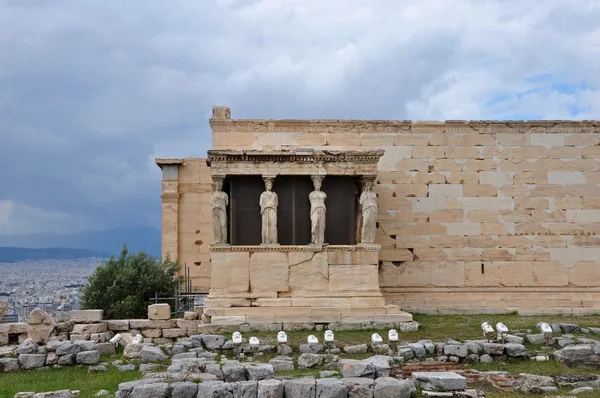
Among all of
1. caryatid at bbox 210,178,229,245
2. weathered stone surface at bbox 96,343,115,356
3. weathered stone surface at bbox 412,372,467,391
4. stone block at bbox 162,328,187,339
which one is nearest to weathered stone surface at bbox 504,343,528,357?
weathered stone surface at bbox 412,372,467,391

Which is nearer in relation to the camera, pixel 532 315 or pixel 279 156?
pixel 279 156

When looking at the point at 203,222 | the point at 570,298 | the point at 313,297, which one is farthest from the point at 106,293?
the point at 570,298

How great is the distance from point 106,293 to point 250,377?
10678 mm

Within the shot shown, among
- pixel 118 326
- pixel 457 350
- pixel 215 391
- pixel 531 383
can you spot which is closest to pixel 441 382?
pixel 531 383

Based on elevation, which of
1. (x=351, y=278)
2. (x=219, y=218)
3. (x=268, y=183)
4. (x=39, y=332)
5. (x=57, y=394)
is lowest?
(x=57, y=394)

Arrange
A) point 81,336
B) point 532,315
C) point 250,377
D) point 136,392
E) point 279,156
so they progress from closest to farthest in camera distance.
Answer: point 136,392 → point 250,377 → point 81,336 → point 279,156 → point 532,315

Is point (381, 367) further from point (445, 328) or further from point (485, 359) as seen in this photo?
point (445, 328)

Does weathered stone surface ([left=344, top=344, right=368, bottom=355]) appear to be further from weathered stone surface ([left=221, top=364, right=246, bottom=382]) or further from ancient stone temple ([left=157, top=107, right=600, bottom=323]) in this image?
ancient stone temple ([left=157, top=107, right=600, bottom=323])

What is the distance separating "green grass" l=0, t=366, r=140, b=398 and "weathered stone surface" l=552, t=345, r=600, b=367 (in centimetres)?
758

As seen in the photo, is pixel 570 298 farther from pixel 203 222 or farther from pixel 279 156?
pixel 203 222

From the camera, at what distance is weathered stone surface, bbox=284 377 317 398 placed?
401 inches

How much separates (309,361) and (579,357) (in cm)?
487

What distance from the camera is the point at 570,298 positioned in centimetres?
2047

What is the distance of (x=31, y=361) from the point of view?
45.5 feet
